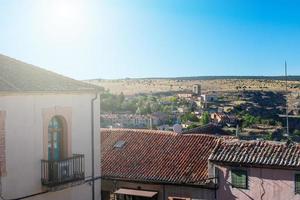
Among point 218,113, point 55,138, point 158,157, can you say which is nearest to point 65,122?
point 55,138

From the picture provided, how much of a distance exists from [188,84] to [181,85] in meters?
1.89

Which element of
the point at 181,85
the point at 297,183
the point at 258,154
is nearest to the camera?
the point at 297,183

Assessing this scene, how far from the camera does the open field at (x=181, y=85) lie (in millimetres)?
107981

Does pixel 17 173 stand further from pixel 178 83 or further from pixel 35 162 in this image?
pixel 178 83

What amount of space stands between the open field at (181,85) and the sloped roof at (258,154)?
7966 cm

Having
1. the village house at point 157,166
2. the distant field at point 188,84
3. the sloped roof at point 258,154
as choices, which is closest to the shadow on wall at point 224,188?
the village house at point 157,166

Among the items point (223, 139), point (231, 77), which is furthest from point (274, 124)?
point (231, 77)

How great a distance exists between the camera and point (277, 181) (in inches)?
806

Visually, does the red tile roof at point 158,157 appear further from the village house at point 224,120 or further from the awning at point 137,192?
the village house at point 224,120

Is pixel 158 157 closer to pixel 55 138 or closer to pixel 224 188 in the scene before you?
pixel 224 188

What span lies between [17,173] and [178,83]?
118845mm

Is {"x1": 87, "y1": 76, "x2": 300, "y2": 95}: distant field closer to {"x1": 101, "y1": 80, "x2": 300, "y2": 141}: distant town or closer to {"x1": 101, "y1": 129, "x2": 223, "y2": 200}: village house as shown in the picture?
{"x1": 101, "y1": 80, "x2": 300, "y2": 141}: distant town

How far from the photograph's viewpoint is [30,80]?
14742mm

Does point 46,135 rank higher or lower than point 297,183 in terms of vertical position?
higher
